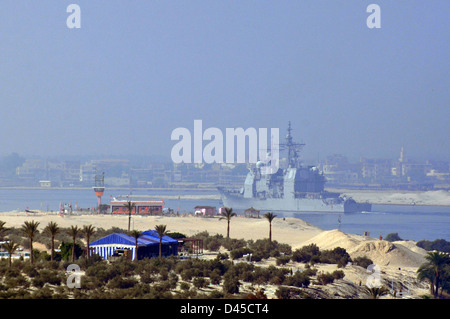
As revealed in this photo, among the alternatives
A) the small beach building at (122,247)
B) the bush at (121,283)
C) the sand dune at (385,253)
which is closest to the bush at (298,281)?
the bush at (121,283)

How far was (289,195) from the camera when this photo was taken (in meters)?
132

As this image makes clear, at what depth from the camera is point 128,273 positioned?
1068 inches

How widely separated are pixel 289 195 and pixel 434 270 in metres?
99.7

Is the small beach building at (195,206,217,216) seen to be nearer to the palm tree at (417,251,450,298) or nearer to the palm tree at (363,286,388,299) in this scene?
the palm tree at (417,251,450,298)

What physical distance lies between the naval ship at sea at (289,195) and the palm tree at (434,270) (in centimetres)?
9487

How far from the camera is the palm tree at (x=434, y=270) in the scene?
3145cm

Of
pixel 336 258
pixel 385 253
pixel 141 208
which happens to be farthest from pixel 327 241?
pixel 141 208

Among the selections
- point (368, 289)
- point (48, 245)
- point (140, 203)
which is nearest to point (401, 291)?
point (368, 289)

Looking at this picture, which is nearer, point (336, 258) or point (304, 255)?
point (304, 255)

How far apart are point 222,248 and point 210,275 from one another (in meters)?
15.2

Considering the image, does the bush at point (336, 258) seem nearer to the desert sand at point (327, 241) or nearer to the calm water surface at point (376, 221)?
the desert sand at point (327, 241)

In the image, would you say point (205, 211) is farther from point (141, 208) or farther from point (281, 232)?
point (281, 232)

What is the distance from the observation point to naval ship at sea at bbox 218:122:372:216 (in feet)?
428

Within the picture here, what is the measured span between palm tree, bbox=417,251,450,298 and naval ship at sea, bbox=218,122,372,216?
94.9 m
